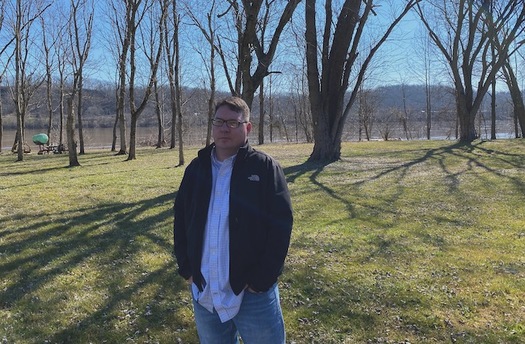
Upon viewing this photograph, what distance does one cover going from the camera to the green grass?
3.78 meters

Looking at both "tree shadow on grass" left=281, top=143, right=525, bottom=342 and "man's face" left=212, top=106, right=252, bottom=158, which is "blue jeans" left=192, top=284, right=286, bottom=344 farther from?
"tree shadow on grass" left=281, top=143, right=525, bottom=342

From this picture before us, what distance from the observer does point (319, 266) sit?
17.4ft

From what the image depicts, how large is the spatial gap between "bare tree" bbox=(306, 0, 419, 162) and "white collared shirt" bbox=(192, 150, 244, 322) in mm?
14154

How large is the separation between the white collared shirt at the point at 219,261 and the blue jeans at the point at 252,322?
0.06m

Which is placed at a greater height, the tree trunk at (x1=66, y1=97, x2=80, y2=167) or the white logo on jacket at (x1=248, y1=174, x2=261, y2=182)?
the tree trunk at (x1=66, y1=97, x2=80, y2=167)

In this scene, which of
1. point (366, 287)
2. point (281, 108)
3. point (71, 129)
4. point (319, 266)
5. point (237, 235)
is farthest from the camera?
point (281, 108)

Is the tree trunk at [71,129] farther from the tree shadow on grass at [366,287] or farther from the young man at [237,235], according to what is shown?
the young man at [237,235]

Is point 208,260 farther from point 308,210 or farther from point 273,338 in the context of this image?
point 308,210

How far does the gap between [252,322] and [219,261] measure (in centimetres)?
40

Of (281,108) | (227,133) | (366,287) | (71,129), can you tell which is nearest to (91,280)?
(366,287)

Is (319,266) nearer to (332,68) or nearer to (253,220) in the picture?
(253,220)

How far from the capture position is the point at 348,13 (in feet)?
50.4

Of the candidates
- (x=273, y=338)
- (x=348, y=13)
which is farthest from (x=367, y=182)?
(x=273, y=338)

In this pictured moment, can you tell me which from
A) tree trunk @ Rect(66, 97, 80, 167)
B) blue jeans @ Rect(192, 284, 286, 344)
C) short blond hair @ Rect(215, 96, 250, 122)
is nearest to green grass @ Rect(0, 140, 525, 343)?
blue jeans @ Rect(192, 284, 286, 344)
